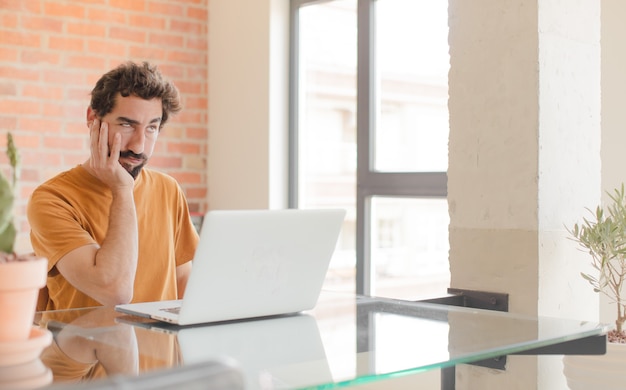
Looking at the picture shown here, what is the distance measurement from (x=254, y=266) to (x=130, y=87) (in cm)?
117

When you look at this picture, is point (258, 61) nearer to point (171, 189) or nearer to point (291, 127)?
point (291, 127)

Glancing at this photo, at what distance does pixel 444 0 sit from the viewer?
11.2ft

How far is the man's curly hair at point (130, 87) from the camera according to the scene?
2611 millimetres

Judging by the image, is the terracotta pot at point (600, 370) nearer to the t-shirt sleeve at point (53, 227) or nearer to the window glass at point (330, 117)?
the t-shirt sleeve at point (53, 227)

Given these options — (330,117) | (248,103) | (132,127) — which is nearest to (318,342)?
(132,127)

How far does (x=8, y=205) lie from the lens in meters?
1.02

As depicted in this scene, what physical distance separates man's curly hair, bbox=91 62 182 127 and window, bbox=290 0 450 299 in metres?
1.22

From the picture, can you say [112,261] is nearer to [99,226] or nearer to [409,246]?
[99,226]

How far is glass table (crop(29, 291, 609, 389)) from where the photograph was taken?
1166 millimetres

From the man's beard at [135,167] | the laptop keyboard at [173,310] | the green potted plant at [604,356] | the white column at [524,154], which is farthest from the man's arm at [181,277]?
the green potted plant at [604,356]

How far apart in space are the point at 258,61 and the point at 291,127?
1.16 feet

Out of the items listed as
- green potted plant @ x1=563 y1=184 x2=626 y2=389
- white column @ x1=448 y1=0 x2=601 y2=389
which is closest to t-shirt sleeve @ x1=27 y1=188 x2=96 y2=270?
white column @ x1=448 y1=0 x2=601 y2=389

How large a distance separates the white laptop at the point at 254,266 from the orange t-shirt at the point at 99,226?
68cm

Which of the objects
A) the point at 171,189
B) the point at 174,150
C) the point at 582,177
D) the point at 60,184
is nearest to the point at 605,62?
the point at 582,177
